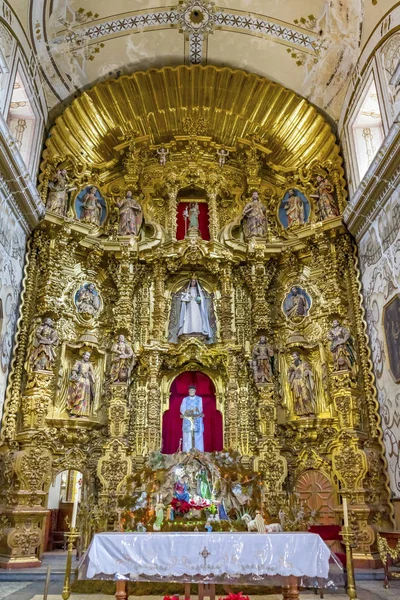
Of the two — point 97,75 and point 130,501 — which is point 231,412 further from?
point 97,75

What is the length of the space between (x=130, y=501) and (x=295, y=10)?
46.8 ft

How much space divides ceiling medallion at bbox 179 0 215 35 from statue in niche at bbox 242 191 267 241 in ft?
17.4

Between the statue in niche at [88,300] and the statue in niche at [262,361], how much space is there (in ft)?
16.4

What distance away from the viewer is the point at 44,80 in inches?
579

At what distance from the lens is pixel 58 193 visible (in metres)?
14.8

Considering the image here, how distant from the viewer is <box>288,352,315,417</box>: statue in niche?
13445 millimetres

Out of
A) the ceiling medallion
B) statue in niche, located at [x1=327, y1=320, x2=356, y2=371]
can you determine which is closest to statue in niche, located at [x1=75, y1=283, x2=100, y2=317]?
statue in niche, located at [x1=327, y1=320, x2=356, y2=371]

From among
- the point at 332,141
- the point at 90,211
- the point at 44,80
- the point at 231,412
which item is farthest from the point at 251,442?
the point at 44,80

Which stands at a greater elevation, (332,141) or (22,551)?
(332,141)

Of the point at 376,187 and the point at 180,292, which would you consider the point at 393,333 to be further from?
the point at 180,292

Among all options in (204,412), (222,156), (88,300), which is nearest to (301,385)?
(204,412)

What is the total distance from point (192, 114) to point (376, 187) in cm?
767

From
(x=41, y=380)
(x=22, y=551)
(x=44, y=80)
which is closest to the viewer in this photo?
(x=22, y=551)

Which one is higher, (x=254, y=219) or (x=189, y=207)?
(x=189, y=207)
